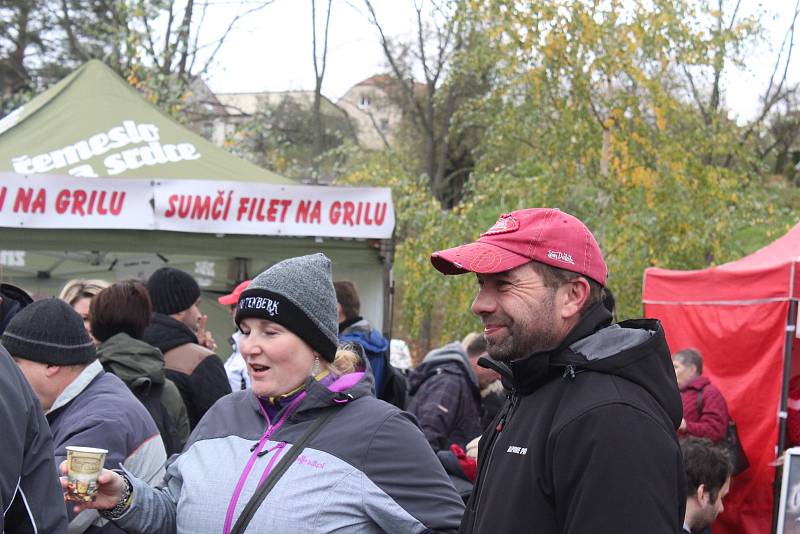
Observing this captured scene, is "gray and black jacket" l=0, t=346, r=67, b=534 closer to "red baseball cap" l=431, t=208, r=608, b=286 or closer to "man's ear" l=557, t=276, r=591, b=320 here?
"red baseball cap" l=431, t=208, r=608, b=286

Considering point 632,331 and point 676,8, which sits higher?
point 676,8

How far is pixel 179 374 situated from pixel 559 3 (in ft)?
31.6

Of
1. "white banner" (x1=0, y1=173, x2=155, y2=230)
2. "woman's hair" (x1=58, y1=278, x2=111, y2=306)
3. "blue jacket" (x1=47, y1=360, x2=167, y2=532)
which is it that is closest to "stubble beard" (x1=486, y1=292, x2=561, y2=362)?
"blue jacket" (x1=47, y1=360, x2=167, y2=532)

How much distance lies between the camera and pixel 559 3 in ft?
41.0

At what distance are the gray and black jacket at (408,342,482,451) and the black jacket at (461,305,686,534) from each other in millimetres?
3058

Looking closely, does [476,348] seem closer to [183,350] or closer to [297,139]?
[183,350]

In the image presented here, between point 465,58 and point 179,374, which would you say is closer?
point 179,374

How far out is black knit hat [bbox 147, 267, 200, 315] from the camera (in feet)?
16.0

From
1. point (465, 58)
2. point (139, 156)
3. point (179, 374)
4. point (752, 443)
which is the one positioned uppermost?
point (465, 58)

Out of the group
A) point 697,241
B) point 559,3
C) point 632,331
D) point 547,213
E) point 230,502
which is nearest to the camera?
point 632,331

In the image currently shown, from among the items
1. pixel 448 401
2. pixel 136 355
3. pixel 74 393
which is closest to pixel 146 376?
pixel 136 355

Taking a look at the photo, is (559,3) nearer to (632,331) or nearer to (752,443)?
(752,443)

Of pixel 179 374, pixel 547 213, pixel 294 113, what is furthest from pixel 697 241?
pixel 294 113

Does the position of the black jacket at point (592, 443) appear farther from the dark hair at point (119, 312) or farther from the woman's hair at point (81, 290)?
the woman's hair at point (81, 290)
